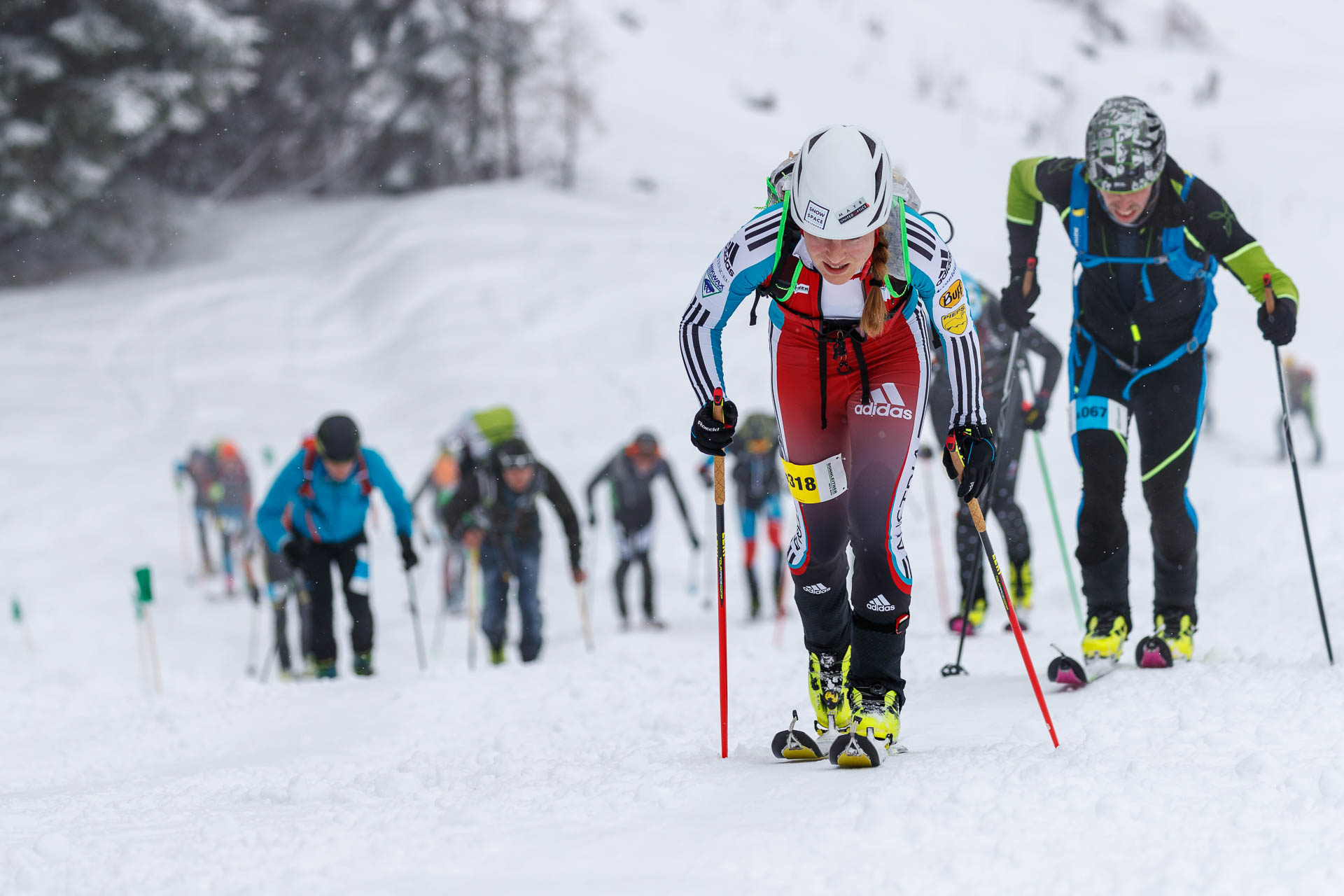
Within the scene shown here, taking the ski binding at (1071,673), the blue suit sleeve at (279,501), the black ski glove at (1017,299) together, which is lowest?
the ski binding at (1071,673)

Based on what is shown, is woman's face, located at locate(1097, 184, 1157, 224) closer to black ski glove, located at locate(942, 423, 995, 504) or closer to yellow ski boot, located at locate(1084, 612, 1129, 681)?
black ski glove, located at locate(942, 423, 995, 504)

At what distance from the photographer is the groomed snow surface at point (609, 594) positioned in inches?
115

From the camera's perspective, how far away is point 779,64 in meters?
38.6

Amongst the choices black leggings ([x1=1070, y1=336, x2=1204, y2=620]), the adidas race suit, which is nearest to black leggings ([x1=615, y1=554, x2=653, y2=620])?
black leggings ([x1=1070, y1=336, x2=1204, y2=620])

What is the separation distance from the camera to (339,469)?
737cm

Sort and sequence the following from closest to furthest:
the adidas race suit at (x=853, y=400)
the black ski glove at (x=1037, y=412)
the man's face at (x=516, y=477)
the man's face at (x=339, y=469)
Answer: the adidas race suit at (x=853, y=400) → the black ski glove at (x=1037, y=412) → the man's face at (x=339, y=469) → the man's face at (x=516, y=477)

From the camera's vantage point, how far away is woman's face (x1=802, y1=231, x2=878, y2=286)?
3.51 metres

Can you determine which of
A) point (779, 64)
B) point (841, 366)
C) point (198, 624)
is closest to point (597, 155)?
point (779, 64)

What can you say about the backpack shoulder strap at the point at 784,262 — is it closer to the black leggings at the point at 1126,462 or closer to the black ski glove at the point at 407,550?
the black leggings at the point at 1126,462

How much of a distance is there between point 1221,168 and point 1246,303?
24.3ft

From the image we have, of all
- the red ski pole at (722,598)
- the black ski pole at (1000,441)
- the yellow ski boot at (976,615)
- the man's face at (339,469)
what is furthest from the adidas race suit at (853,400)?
the man's face at (339,469)

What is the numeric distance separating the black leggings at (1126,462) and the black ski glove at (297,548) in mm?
4838

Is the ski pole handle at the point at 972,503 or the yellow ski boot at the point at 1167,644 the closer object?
the ski pole handle at the point at 972,503

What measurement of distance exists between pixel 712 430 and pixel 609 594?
9.79 meters
